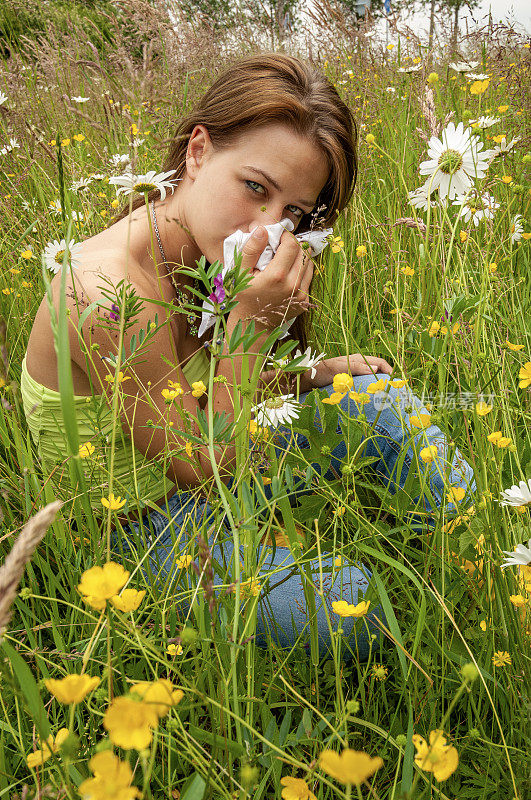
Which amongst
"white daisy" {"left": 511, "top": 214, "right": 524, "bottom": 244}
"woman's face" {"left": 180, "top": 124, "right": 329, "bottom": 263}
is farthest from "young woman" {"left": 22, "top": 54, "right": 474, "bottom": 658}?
"white daisy" {"left": 511, "top": 214, "right": 524, "bottom": 244}

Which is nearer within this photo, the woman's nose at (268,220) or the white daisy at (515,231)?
the woman's nose at (268,220)

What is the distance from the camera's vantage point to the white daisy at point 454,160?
1140 millimetres

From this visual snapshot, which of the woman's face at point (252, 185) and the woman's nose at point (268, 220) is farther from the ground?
the woman's face at point (252, 185)

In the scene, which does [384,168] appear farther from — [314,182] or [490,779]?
[490,779]

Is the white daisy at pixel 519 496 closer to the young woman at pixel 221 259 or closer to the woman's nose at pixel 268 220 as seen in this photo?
the young woman at pixel 221 259

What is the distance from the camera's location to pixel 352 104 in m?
2.58

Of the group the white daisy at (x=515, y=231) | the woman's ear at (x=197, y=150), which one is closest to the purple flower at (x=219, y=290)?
the woman's ear at (x=197, y=150)

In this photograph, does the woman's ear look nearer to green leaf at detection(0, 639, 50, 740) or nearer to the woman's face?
the woman's face

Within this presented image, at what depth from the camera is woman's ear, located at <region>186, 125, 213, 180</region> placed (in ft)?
4.97

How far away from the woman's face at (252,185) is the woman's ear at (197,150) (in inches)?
0.8

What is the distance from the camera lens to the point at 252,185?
55.1 inches

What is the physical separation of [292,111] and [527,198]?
1085mm

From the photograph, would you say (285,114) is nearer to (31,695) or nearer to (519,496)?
(519,496)

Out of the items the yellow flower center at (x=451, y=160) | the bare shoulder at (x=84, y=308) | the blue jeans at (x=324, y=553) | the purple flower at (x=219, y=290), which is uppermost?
the yellow flower center at (x=451, y=160)
